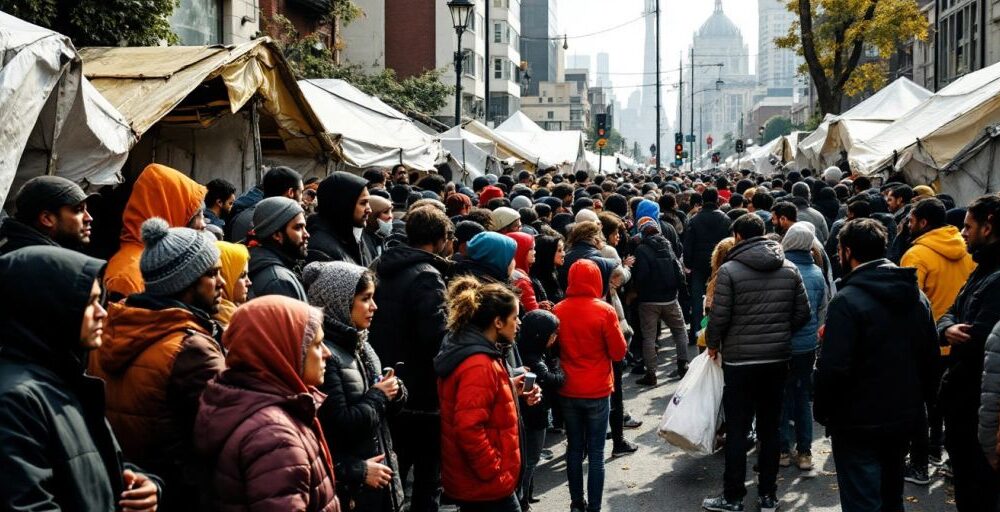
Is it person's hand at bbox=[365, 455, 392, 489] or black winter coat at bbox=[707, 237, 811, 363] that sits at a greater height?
black winter coat at bbox=[707, 237, 811, 363]

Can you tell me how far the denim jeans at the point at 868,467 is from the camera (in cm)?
533

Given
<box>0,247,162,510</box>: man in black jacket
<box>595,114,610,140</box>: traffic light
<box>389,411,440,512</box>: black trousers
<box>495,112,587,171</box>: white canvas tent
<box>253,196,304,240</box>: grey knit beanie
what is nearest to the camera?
<box>0,247,162,510</box>: man in black jacket

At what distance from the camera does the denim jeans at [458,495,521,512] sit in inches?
190

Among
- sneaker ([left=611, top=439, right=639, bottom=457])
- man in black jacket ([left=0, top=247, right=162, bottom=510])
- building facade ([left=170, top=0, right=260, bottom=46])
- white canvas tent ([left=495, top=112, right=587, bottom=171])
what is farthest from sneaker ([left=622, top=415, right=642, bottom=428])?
white canvas tent ([left=495, top=112, right=587, bottom=171])

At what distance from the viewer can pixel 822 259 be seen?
847 cm

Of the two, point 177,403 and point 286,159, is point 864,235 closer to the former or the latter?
point 177,403

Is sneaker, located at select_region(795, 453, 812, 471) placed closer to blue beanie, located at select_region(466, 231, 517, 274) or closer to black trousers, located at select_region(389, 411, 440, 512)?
blue beanie, located at select_region(466, 231, 517, 274)

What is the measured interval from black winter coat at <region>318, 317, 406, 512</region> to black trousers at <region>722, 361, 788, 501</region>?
3.10 m

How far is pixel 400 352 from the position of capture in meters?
5.47

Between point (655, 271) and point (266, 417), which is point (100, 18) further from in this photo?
point (266, 417)

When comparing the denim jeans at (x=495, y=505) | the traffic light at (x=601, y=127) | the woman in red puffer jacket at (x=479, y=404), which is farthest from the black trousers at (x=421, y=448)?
the traffic light at (x=601, y=127)

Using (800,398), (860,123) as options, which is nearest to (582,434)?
(800,398)

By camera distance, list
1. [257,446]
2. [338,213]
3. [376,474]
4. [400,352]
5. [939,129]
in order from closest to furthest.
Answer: [257,446] → [376,474] → [400,352] → [338,213] → [939,129]

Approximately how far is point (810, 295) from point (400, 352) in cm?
376
